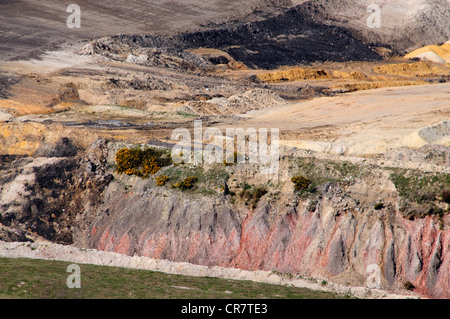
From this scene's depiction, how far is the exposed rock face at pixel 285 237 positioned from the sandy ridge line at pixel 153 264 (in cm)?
197

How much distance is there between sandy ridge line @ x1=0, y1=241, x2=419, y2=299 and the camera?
3072 cm

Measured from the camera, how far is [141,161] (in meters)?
40.8

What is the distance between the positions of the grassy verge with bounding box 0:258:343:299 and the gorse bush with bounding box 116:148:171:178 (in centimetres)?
904

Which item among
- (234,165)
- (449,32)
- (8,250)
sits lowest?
(8,250)

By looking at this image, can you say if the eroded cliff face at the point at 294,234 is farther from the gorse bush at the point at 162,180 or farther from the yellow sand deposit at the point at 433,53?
the yellow sand deposit at the point at 433,53

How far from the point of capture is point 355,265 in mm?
33031

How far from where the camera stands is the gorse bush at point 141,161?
4022cm

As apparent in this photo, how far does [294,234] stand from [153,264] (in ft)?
29.5

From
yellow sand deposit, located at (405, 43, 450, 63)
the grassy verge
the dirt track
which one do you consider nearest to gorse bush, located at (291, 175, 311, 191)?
the grassy verge

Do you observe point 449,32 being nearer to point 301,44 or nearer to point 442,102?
point 301,44

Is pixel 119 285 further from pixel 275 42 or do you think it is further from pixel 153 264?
pixel 275 42

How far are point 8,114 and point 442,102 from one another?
141ft

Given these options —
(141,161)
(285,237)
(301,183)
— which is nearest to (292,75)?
(141,161)

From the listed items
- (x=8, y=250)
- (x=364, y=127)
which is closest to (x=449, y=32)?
(x=364, y=127)
